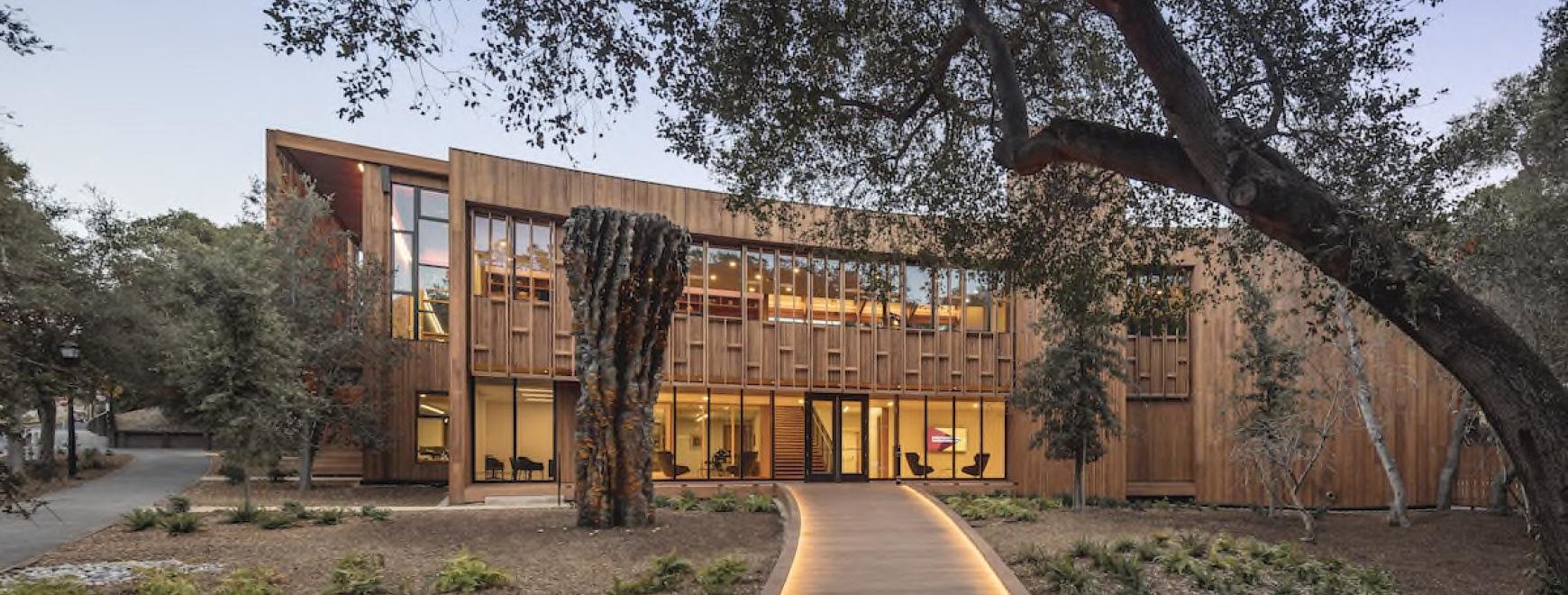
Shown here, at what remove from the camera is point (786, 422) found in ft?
63.9

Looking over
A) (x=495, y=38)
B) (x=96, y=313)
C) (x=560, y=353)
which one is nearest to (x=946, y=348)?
(x=560, y=353)

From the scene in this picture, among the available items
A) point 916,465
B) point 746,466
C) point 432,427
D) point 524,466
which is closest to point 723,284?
point 746,466

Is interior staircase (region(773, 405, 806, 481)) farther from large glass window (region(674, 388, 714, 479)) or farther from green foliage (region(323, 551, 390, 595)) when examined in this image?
green foliage (region(323, 551, 390, 595))

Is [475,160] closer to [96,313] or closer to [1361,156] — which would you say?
[96,313]

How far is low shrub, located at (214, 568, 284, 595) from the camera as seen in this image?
25.2 ft

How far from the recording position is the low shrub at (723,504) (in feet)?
48.8

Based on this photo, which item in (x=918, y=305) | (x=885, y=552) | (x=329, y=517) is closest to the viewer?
(x=885, y=552)

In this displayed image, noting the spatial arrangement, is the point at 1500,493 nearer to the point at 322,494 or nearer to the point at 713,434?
the point at 713,434

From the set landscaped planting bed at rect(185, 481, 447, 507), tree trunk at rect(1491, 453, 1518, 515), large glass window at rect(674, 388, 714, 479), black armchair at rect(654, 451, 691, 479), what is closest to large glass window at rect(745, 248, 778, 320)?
large glass window at rect(674, 388, 714, 479)

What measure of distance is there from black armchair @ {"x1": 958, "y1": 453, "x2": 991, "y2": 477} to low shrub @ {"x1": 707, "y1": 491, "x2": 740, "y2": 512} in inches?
288

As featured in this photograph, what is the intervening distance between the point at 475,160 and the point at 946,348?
37.6 ft

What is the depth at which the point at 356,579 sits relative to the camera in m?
8.06

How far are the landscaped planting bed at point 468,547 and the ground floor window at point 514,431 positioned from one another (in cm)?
346

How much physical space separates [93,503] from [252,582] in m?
11.1
